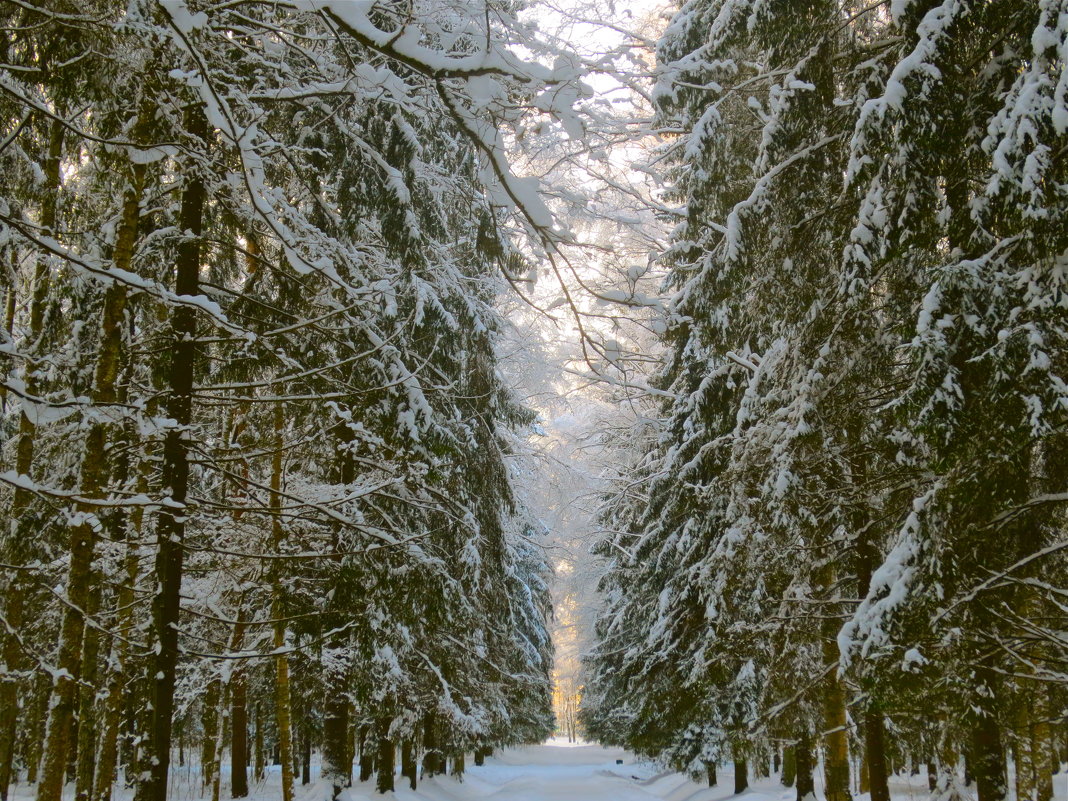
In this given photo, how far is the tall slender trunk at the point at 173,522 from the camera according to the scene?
14.3 feet

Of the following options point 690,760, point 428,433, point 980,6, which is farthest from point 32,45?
point 690,760

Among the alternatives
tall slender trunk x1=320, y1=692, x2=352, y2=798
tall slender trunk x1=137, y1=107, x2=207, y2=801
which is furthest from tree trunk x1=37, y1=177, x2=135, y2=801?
tall slender trunk x1=320, y1=692, x2=352, y2=798

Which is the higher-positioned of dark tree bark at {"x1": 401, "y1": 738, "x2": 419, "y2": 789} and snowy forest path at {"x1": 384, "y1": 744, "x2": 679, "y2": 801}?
dark tree bark at {"x1": 401, "y1": 738, "x2": 419, "y2": 789}

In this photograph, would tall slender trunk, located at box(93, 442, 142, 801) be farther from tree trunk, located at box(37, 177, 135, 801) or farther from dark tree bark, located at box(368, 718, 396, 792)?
dark tree bark, located at box(368, 718, 396, 792)

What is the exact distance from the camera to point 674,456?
12.0 m

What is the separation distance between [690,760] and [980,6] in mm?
15520

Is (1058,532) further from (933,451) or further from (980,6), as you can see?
(980,6)

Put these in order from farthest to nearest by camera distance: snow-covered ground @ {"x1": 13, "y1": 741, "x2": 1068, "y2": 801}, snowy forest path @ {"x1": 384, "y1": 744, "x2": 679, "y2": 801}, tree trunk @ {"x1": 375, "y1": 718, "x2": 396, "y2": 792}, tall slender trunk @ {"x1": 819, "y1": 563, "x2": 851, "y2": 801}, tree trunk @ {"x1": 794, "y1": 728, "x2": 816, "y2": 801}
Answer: snowy forest path @ {"x1": 384, "y1": 744, "x2": 679, "y2": 801} → snow-covered ground @ {"x1": 13, "y1": 741, "x2": 1068, "y2": 801} → tree trunk @ {"x1": 375, "y1": 718, "x2": 396, "y2": 792} → tree trunk @ {"x1": 794, "y1": 728, "x2": 816, "y2": 801} → tall slender trunk @ {"x1": 819, "y1": 563, "x2": 851, "y2": 801}

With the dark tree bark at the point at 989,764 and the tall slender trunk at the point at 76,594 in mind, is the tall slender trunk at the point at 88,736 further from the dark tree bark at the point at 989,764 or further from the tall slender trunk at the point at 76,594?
the dark tree bark at the point at 989,764

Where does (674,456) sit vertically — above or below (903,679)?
above

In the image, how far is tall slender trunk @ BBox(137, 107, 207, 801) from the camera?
4.34 m

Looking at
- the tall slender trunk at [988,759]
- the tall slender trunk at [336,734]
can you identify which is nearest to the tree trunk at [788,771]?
the tall slender trunk at [336,734]

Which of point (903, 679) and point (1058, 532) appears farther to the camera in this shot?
point (1058, 532)

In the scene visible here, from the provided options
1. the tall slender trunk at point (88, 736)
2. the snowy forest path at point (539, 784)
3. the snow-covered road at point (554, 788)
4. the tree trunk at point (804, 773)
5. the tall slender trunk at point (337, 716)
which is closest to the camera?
the tall slender trunk at point (88, 736)
